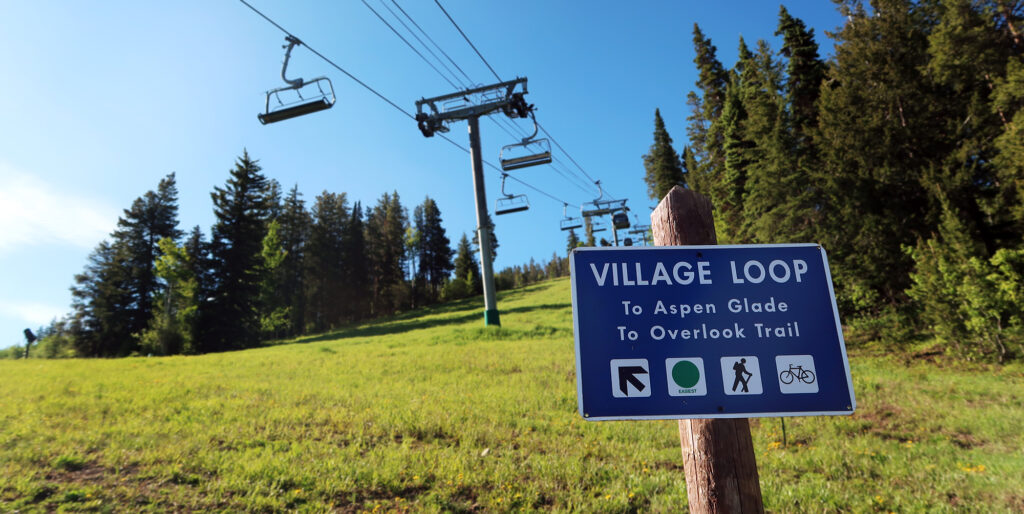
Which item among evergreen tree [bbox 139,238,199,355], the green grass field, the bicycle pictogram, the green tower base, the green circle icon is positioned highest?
evergreen tree [bbox 139,238,199,355]

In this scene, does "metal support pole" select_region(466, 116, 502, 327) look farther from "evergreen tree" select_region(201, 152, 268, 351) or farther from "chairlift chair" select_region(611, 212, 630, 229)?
"evergreen tree" select_region(201, 152, 268, 351)

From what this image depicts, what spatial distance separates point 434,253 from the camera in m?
72.9

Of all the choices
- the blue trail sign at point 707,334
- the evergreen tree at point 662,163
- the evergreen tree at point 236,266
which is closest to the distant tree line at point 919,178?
the blue trail sign at point 707,334

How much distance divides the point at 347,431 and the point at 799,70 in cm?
3255

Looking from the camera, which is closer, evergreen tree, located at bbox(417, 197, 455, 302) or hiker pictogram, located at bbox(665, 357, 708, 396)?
hiker pictogram, located at bbox(665, 357, 708, 396)

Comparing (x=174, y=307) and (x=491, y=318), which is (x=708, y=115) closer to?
(x=491, y=318)

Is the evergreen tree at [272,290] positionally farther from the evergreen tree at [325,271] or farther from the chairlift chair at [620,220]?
the chairlift chair at [620,220]

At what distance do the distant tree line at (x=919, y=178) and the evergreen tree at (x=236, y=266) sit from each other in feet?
133

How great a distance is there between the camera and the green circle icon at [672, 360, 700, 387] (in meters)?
1.80

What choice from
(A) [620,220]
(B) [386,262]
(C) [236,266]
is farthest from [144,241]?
(A) [620,220]

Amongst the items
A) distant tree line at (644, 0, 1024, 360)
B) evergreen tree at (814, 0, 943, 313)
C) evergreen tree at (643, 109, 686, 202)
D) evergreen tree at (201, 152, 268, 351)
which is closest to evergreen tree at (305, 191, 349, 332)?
evergreen tree at (201, 152, 268, 351)

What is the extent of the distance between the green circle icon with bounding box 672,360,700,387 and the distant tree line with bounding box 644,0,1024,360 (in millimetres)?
15891

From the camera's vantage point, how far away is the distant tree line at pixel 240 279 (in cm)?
4012

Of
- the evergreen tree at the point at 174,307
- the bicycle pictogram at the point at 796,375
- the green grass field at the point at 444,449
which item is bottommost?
the green grass field at the point at 444,449
